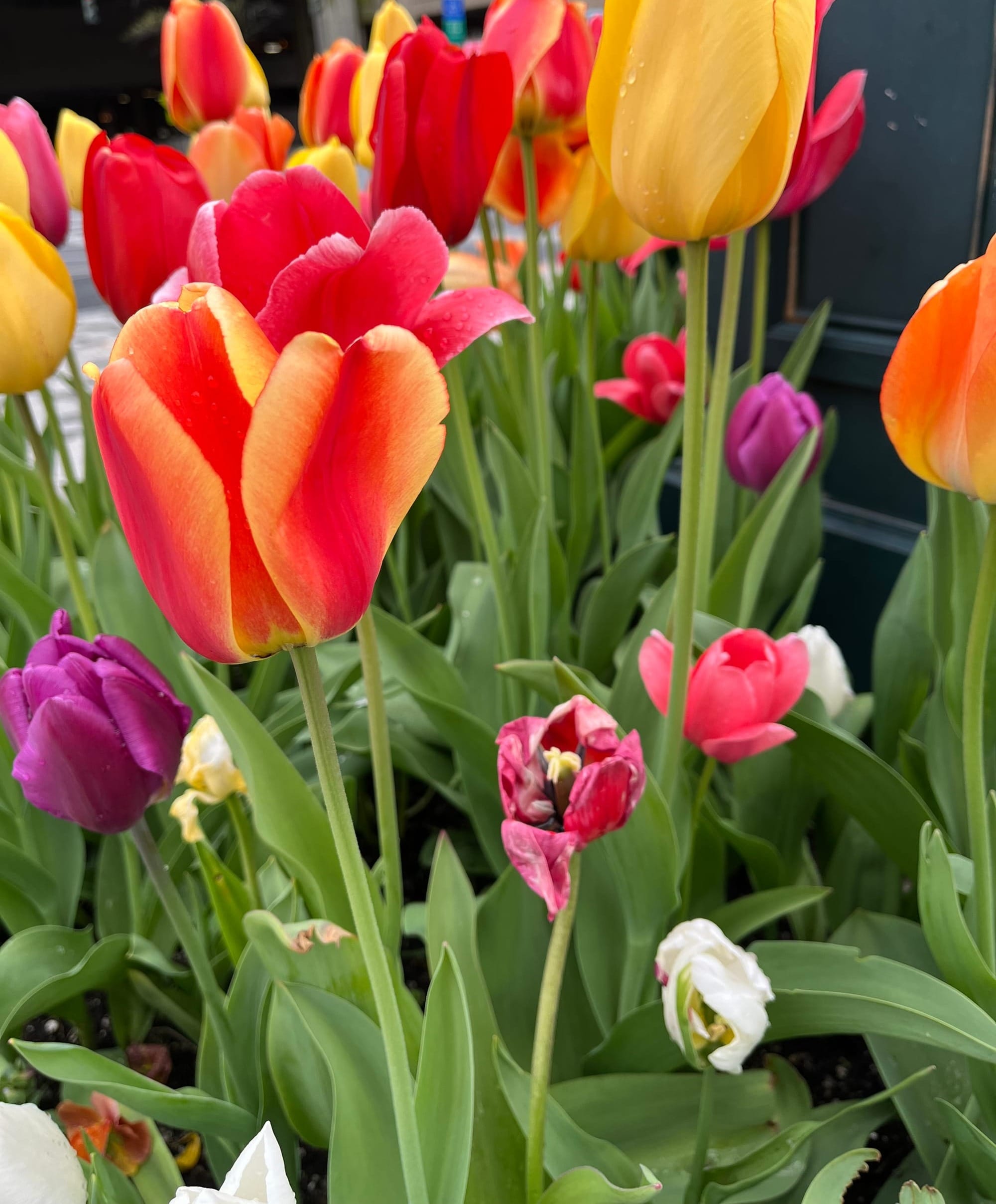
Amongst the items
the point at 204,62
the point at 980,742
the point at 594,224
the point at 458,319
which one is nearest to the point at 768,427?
the point at 594,224

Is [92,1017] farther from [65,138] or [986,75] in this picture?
[986,75]

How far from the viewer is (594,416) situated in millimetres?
987

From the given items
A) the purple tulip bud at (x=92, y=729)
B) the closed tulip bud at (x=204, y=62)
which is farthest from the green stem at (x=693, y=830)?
the closed tulip bud at (x=204, y=62)

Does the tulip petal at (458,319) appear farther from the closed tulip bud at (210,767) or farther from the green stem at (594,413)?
the green stem at (594,413)

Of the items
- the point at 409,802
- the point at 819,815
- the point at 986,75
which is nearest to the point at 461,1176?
the point at 819,815

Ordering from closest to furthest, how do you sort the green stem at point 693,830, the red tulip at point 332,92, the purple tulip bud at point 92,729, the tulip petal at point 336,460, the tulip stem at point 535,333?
the tulip petal at point 336,460 → the purple tulip bud at point 92,729 → the green stem at point 693,830 → the tulip stem at point 535,333 → the red tulip at point 332,92

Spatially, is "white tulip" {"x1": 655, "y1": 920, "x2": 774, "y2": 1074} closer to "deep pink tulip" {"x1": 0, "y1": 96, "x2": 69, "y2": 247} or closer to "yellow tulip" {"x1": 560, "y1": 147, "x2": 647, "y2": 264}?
"yellow tulip" {"x1": 560, "y1": 147, "x2": 647, "y2": 264}

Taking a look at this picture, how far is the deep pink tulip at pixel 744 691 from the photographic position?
1.54 feet

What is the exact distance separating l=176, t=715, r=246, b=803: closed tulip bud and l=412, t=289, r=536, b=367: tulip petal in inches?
12.3

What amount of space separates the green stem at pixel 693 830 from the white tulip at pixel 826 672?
11 centimetres

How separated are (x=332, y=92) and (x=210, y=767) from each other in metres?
0.85

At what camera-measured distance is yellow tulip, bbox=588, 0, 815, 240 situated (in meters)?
0.34

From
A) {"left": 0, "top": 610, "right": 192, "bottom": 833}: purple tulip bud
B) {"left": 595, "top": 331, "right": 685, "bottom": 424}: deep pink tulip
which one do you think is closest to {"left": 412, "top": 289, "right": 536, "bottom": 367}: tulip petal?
{"left": 0, "top": 610, "right": 192, "bottom": 833}: purple tulip bud

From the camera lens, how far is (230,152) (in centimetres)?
86
